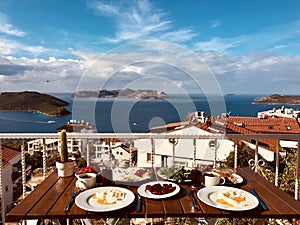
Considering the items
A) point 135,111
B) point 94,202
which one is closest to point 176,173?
point 94,202

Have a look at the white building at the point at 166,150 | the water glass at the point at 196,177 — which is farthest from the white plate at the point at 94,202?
the white building at the point at 166,150

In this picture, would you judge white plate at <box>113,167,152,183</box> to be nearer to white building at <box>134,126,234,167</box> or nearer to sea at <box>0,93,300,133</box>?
white building at <box>134,126,234,167</box>

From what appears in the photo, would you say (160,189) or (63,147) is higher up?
(63,147)

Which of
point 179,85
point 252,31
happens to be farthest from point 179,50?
point 252,31

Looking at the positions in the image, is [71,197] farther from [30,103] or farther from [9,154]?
[30,103]

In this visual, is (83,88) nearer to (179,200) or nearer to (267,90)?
(179,200)

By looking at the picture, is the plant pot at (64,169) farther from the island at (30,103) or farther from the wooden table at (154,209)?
the island at (30,103)
